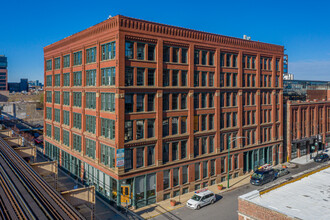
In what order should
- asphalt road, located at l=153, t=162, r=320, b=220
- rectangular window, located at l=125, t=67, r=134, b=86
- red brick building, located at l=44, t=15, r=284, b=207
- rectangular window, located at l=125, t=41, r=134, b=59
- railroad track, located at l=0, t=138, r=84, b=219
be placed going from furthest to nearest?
red brick building, located at l=44, t=15, r=284, b=207 → rectangular window, located at l=125, t=67, r=134, b=86 → rectangular window, located at l=125, t=41, r=134, b=59 → asphalt road, located at l=153, t=162, r=320, b=220 → railroad track, located at l=0, t=138, r=84, b=219

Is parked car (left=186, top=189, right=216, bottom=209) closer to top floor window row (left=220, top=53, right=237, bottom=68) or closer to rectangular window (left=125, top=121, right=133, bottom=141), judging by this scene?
rectangular window (left=125, top=121, right=133, bottom=141)

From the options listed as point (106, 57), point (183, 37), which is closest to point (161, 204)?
point (106, 57)

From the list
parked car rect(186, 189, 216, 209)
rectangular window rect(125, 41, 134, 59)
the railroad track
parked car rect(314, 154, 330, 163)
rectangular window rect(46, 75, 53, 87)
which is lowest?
parked car rect(186, 189, 216, 209)

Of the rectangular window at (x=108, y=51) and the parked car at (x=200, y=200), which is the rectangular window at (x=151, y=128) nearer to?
the rectangular window at (x=108, y=51)

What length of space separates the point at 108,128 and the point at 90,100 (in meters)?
6.83

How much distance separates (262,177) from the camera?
40.2m

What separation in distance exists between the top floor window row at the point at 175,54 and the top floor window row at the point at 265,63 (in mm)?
18676

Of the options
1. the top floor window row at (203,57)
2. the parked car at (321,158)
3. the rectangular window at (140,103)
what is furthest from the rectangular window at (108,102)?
the parked car at (321,158)

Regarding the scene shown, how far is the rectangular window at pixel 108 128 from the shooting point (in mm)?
32531

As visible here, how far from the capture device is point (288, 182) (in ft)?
79.4

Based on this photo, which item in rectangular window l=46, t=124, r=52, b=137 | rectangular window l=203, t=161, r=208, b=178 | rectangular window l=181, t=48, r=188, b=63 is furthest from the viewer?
rectangular window l=46, t=124, r=52, b=137

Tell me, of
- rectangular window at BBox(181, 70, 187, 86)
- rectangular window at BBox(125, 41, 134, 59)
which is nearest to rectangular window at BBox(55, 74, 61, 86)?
rectangular window at BBox(125, 41, 134, 59)

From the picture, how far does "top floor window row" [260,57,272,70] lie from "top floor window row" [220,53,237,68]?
7.31 m

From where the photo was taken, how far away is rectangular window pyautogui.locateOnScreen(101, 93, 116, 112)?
1279 inches
